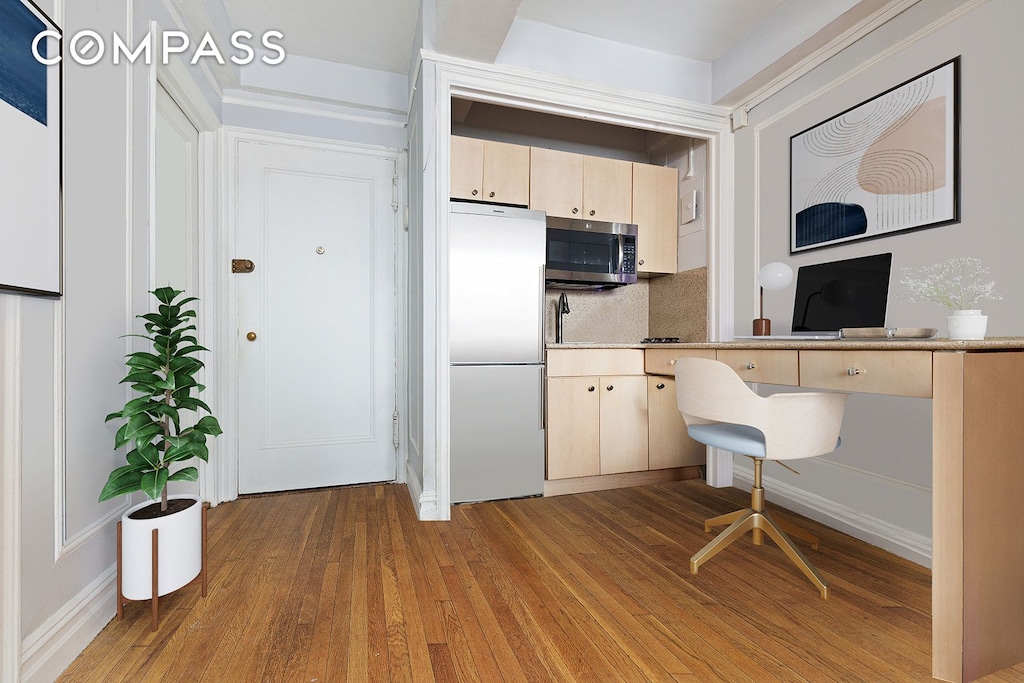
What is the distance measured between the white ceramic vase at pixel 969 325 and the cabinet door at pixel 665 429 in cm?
159

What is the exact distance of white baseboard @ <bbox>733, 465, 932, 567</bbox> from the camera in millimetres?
2008

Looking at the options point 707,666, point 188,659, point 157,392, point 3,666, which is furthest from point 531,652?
point 157,392

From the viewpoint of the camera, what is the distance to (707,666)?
1.35 metres

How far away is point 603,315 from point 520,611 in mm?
2439

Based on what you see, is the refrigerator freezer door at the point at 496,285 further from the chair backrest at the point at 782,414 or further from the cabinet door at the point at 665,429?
the chair backrest at the point at 782,414

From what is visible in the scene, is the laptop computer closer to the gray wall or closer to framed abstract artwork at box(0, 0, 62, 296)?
the gray wall

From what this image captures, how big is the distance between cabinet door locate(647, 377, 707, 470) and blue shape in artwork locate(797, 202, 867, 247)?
43.9 inches

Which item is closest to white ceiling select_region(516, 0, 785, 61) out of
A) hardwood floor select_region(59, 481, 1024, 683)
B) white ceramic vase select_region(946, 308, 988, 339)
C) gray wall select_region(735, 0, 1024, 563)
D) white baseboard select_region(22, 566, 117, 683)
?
gray wall select_region(735, 0, 1024, 563)

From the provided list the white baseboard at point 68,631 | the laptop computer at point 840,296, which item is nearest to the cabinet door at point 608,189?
the laptop computer at point 840,296

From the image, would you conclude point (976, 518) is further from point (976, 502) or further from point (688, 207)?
point (688, 207)

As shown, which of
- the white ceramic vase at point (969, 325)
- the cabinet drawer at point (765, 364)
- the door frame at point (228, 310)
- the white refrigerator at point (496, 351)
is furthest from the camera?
the door frame at point (228, 310)

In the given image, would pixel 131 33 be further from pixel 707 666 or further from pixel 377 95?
pixel 707 666

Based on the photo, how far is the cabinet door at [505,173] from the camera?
2.99 m

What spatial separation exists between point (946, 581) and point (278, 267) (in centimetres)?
329
